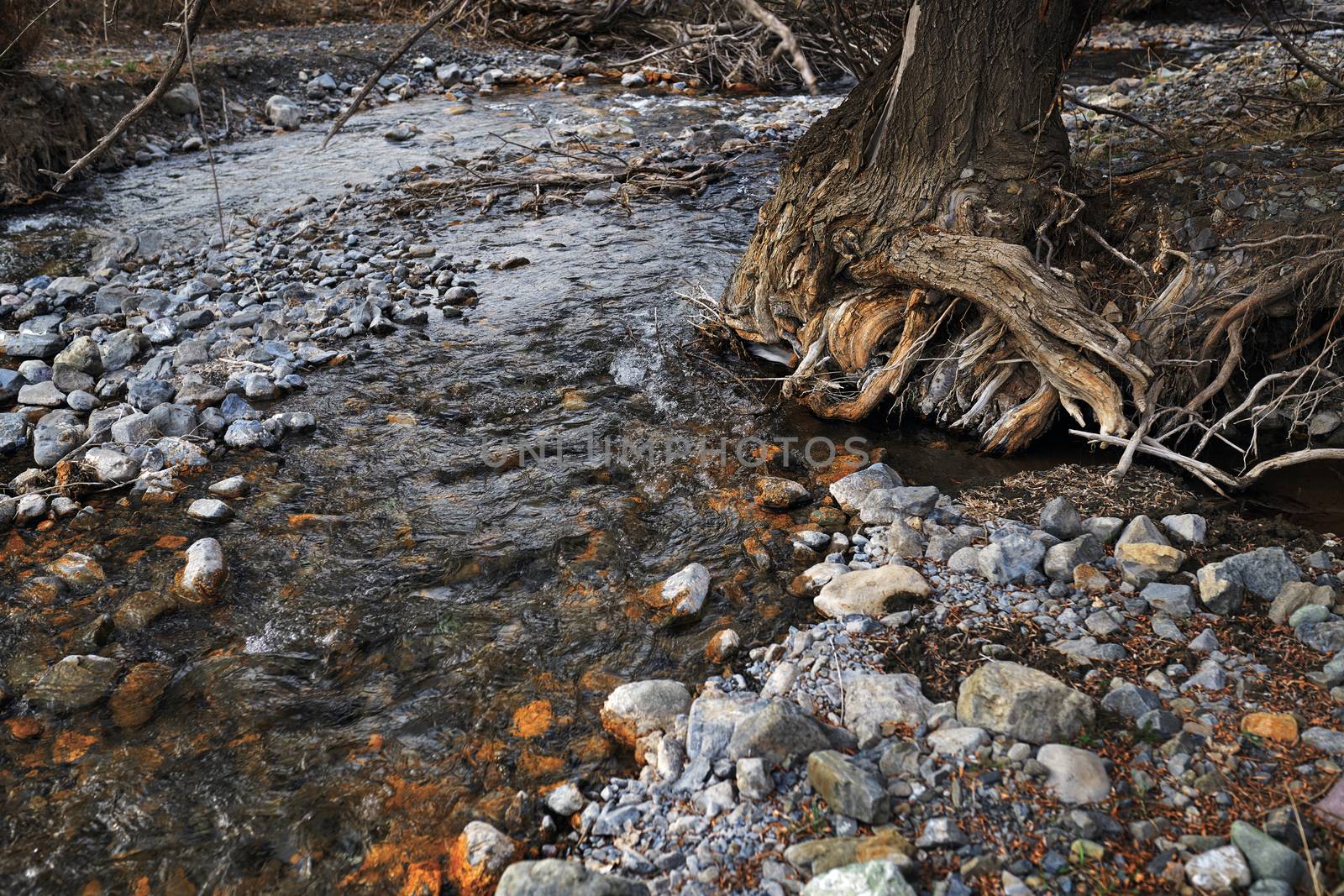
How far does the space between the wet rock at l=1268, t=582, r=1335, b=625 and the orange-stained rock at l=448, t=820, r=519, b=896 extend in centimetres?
254

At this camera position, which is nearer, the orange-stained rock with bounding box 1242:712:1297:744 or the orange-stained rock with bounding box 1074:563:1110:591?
the orange-stained rock with bounding box 1242:712:1297:744

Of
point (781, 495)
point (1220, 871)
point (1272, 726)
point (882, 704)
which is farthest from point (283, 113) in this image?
point (1220, 871)

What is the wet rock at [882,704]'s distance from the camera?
2.65 m

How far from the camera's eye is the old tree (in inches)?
161

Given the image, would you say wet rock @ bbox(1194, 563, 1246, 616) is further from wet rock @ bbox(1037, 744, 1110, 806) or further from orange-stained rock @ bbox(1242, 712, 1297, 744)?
wet rock @ bbox(1037, 744, 1110, 806)

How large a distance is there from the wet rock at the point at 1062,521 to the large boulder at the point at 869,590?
2.10 feet

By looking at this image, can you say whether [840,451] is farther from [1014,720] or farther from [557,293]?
[557,293]

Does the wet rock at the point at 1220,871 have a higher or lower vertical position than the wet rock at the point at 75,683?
higher

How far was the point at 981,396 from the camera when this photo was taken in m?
4.50

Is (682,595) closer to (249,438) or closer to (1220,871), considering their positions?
(1220,871)

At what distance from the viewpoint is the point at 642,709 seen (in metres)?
2.86

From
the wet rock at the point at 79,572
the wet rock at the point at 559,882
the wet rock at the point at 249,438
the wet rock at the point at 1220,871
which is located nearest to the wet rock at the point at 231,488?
the wet rock at the point at 249,438

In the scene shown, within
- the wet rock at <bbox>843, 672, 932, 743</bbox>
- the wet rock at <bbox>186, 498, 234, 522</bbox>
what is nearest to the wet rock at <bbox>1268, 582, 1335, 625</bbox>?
the wet rock at <bbox>843, 672, 932, 743</bbox>

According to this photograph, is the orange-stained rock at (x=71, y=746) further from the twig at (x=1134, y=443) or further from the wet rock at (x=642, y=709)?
the twig at (x=1134, y=443)
